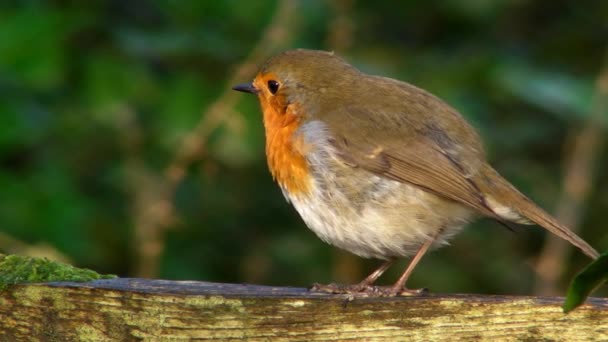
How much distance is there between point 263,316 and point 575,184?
3288mm

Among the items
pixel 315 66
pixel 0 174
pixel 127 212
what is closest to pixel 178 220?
pixel 127 212

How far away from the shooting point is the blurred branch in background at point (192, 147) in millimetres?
4820

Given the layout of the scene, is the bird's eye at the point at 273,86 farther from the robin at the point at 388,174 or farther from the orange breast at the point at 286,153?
the robin at the point at 388,174

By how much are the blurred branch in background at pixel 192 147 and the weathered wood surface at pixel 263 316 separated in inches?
84.2

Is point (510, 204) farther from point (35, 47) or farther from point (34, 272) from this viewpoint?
point (35, 47)

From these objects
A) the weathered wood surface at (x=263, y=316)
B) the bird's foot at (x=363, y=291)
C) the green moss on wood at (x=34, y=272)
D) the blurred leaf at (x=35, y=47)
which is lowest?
the weathered wood surface at (x=263, y=316)

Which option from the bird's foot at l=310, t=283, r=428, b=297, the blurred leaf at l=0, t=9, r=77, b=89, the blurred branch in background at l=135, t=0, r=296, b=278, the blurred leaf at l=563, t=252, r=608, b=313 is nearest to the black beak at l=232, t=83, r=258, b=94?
the blurred branch in background at l=135, t=0, r=296, b=278

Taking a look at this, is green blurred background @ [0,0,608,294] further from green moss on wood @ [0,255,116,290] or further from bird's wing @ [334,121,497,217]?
green moss on wood @ [0,255,116,290]

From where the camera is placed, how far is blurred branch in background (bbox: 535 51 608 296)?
5312 mm

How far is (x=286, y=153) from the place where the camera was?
4.11 metres

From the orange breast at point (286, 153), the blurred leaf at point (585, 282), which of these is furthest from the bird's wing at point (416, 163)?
the blurred leaf at point (585, 282)

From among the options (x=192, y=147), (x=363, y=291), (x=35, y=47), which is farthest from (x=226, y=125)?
(x=363, y=291)

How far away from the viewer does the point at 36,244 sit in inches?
202

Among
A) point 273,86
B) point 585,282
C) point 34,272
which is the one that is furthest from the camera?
point 273,86
